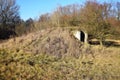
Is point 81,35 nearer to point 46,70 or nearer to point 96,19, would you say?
point 96,19

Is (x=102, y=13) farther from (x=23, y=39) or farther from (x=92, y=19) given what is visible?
→ (x=23, y=39)

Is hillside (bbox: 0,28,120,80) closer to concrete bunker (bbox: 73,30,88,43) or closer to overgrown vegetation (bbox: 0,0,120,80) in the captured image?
overgrown vegetation (bbox: 0,0,120,80)

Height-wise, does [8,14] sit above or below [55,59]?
above

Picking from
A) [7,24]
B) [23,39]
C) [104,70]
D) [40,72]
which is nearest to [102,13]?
[23,39]

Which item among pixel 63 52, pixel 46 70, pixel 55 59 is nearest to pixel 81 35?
pixel 63 52

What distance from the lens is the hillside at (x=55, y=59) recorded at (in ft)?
43.8

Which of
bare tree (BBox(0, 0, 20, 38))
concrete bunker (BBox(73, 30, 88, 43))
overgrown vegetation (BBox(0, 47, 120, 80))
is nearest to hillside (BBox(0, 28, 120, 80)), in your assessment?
overgrown vegetation (BBox(0, 47, 120, 80))

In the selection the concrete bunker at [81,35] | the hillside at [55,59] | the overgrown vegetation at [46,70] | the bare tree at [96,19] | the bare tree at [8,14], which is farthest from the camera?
the bare tree at [8,14]

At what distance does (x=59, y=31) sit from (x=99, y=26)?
656 centimetres

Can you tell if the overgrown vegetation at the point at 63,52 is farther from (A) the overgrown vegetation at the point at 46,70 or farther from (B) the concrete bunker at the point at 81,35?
(B) the concrete bunker at the point at 81,35

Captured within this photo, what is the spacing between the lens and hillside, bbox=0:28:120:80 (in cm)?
1334

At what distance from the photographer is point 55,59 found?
17.8 metres

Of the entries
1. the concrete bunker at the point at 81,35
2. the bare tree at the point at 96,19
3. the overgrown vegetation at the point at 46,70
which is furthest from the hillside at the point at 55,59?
the bare tree at the point at 96,19

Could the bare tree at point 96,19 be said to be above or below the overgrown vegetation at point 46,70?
above
